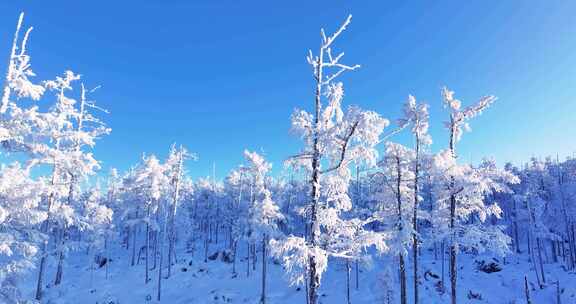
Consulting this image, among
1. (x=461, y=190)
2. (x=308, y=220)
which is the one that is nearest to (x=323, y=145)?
(x=308, y=220)

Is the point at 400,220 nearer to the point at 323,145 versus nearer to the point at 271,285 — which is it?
the point at 323,145

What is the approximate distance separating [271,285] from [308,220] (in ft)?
108

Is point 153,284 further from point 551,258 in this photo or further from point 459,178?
point 551,258

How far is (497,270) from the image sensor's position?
44625 millimetres

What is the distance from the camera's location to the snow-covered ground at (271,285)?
35.8m

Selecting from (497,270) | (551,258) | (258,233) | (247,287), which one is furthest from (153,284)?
(551,258)

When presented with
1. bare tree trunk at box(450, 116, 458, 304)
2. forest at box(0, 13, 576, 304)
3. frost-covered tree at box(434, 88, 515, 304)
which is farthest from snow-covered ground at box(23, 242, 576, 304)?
frost-covered tree at box(434, 88, 515, 304)

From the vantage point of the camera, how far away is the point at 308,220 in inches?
450

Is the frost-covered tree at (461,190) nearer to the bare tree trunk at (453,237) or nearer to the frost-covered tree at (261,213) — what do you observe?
the bare tree trunk at (453,237)

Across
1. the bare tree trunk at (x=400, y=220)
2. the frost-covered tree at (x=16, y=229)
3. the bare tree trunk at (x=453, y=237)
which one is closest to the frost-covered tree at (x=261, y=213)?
the bare tree trunk at (x=400, y=220)

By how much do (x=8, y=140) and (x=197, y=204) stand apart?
222 ft

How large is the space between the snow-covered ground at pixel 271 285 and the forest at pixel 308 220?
242mm

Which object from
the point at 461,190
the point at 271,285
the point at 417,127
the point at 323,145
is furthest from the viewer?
the point at 271,285

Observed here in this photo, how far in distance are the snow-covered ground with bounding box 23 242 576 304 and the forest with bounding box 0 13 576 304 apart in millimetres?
242
